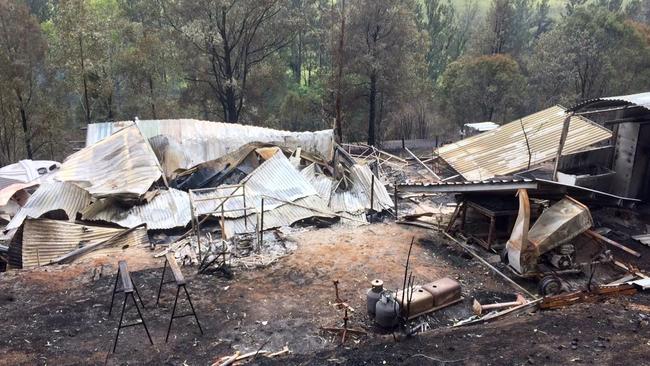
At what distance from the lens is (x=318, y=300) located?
9.18 meters

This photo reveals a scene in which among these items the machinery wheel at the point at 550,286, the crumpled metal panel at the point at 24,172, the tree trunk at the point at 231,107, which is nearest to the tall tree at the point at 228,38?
the tree trunk at the point at 231,107

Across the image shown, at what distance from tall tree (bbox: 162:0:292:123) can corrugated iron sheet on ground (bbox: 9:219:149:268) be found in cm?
1416

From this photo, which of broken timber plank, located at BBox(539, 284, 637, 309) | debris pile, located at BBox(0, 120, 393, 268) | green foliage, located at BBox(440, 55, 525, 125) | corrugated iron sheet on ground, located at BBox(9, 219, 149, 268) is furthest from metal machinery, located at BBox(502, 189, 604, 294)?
green foliage, located at BBox(440, 55, 525, 125)

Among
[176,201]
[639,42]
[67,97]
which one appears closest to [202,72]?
[67,97]

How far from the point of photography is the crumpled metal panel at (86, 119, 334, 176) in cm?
1658

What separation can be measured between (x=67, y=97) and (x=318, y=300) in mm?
26032

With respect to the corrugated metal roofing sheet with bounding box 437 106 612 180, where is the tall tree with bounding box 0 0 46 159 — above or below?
above

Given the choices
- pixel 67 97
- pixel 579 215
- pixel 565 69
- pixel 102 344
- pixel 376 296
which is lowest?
pixel 102 344

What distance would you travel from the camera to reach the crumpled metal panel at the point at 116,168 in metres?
13.6

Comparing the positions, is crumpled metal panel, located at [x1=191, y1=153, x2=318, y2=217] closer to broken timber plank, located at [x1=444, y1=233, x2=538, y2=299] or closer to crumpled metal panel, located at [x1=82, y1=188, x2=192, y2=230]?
crumpled metal panel, located at [x1=82, y1=188, x2=192, y2=230]

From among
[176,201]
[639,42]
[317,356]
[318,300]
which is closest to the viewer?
[317,356]

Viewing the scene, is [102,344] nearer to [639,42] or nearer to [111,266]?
[111,266]

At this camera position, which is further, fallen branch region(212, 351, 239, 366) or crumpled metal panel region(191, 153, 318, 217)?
crumpled metal panel region(191, 153, 318, 217)

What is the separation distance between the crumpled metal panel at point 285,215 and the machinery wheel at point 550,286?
6198 millimetres
